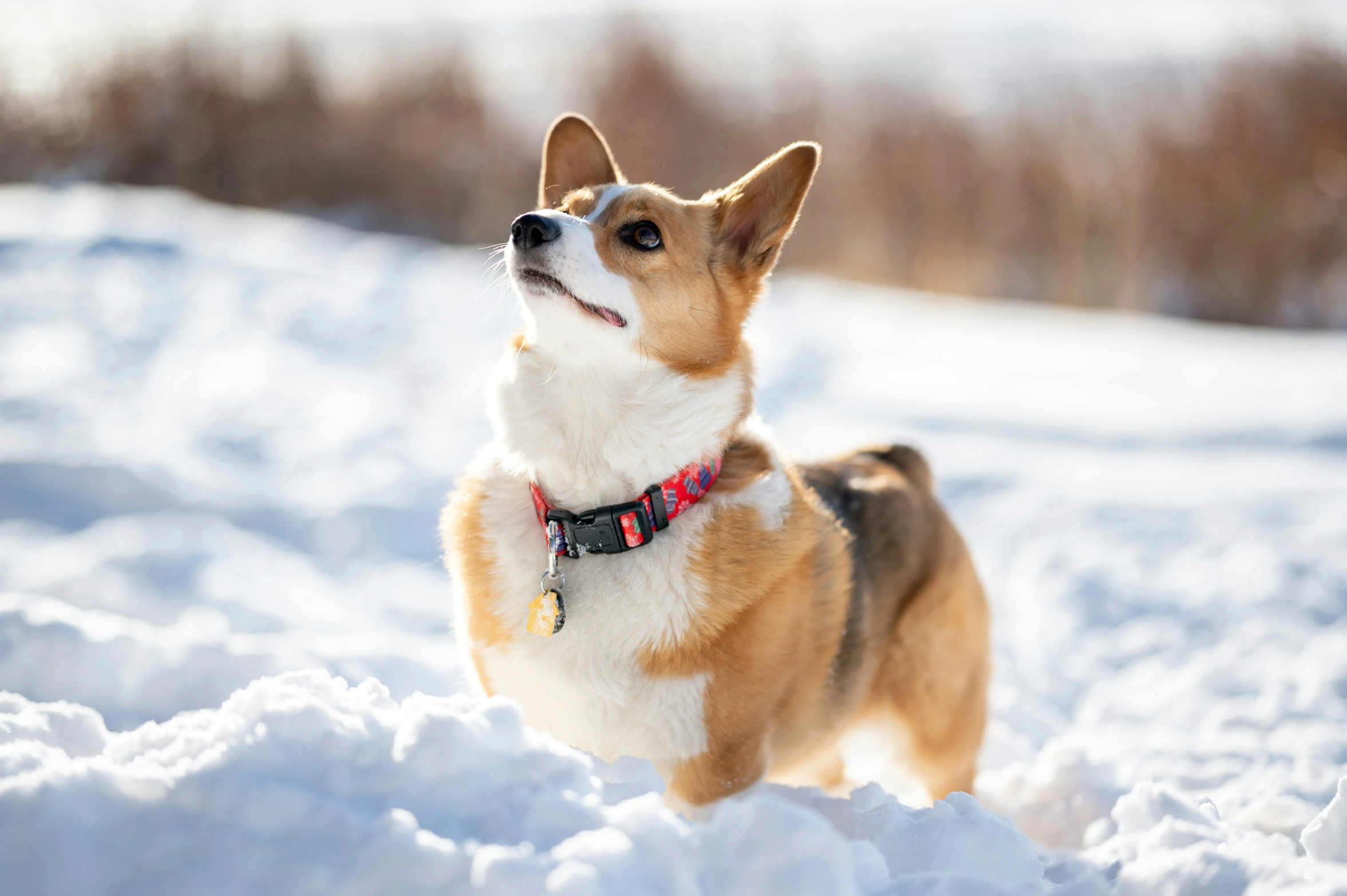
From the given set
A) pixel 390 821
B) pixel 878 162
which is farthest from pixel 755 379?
pixel 878 162

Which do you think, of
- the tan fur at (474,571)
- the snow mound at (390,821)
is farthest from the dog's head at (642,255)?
the snow mound at (390,821)

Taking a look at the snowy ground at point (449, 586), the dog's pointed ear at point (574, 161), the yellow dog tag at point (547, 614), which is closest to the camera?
the snowy ground at point (449, 586)

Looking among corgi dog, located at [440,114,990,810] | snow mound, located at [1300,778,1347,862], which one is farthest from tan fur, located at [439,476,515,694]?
snow mound, located at [1300,778,1347,862]

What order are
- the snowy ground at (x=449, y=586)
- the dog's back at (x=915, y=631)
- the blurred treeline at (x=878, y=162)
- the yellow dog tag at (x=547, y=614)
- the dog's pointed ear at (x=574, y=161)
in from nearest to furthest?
the snowy ground at (x=449, y=586) → the yellow dog tag at (x=547, y=614) → the dog's back at (x=915, y=631) → the dog's pointed ear at (x=574, y=161) → the blurred treeline at (x=878, y=162)

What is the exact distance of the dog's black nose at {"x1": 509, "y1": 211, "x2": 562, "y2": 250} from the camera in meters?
2.33

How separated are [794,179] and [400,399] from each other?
4497 millimetres

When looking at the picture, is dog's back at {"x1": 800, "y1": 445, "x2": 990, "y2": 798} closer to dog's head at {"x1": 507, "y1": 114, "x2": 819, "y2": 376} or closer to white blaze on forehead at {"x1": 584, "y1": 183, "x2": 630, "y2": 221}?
dog's head at {"x1": 507, "y1": 114, "x2": 819, "y2": 376}

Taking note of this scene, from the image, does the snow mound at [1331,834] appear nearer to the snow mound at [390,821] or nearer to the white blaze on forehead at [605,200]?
the snow mound at [390,821]

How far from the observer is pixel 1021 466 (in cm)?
560

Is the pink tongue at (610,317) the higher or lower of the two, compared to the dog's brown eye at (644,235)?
lower

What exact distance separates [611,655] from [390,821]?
0.69 meters

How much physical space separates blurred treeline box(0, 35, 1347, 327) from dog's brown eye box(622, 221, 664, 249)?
8.39 metres

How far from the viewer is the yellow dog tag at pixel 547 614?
2.20m

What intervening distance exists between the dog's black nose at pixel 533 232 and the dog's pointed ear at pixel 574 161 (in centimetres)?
71
